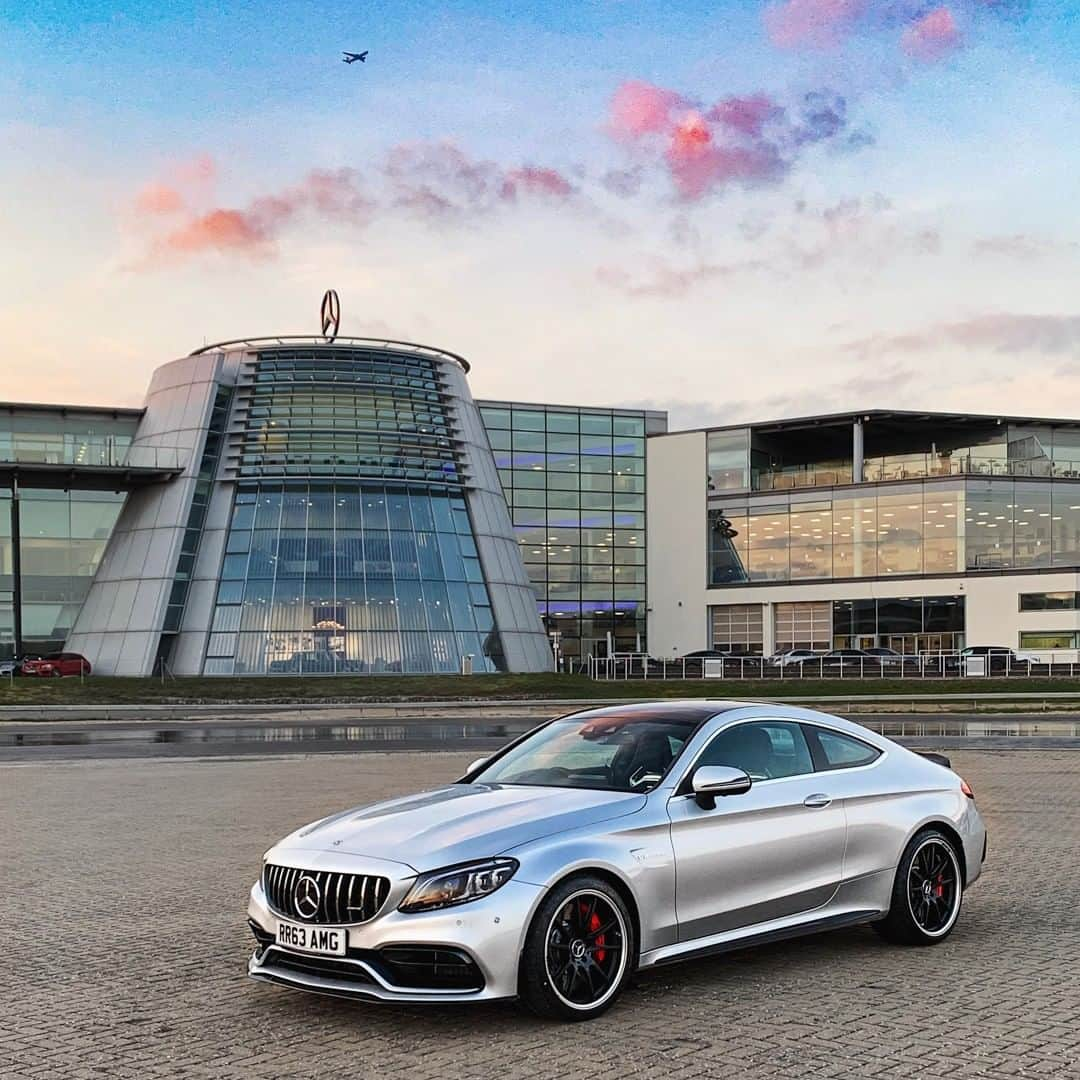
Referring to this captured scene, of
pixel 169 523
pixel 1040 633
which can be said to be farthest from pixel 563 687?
pixel 1040 633

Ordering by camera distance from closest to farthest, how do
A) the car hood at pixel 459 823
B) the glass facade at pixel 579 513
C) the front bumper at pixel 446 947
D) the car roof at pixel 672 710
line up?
the front bumper at pixel 446 947 < the car hood at pixel 459 823 < the car roof at pixel 672 710 < the glass facade at pixel 579 513

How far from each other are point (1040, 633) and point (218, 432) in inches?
1545

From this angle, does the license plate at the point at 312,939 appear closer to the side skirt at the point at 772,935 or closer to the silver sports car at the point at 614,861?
→ the silver sports car at the point at 614,861

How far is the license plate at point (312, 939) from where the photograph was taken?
6055 millimetres

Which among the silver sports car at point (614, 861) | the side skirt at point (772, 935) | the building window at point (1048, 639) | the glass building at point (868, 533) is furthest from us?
the glass building at point (868, 533)

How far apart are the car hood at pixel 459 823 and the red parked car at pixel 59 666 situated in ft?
148

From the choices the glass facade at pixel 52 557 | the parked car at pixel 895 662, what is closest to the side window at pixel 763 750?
the glass facade at pixel 52 557

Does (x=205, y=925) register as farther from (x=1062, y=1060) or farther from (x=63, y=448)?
(x=63, y=448)

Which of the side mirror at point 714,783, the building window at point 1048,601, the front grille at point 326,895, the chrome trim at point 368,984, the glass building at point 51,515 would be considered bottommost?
the chrome trim at point 368,984

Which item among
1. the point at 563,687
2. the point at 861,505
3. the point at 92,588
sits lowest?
the point at 563,687

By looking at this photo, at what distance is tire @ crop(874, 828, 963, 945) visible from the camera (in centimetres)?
777

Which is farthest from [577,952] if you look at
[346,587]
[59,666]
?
[59,666]

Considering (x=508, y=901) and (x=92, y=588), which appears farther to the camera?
(x=92, y=588)

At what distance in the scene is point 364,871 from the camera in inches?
241
